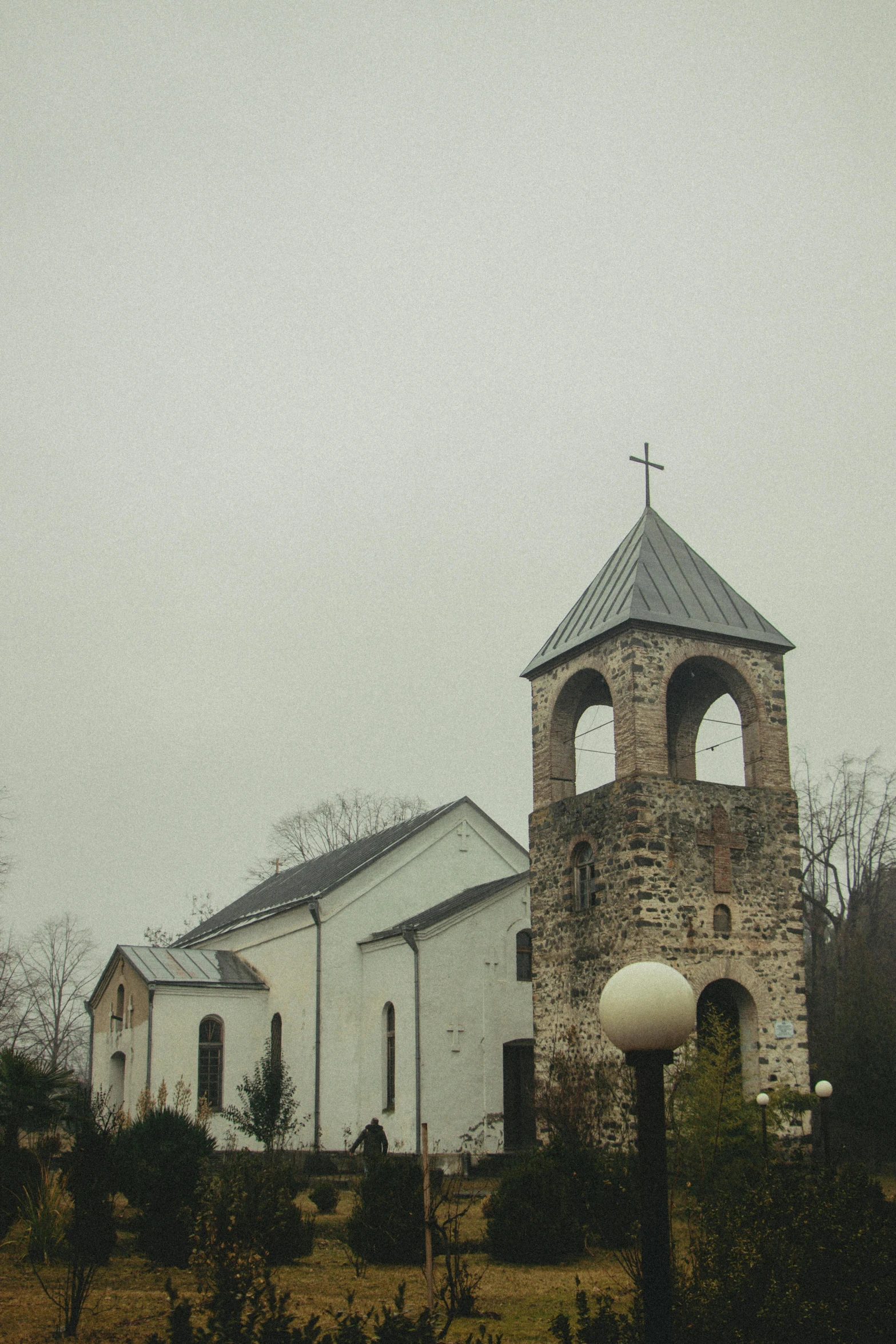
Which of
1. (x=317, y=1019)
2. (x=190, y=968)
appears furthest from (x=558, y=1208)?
(x=190, y=968)

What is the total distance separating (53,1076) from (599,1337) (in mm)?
10044

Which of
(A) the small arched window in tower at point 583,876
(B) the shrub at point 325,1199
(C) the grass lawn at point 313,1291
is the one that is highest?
(A) the small arched window in tower at point 583,876

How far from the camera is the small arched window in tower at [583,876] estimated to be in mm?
19266

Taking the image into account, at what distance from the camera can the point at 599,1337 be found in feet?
24.0

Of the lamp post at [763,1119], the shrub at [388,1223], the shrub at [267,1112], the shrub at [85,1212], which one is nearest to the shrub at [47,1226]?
the shrub at [85,1212]

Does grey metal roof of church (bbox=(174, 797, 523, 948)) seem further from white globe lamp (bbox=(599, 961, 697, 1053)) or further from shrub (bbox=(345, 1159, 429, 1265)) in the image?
white globe lamp (bbox=(599, 961, 697, 1053))

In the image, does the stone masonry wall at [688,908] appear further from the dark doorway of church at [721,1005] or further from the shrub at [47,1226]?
the shrub at [47,1226]

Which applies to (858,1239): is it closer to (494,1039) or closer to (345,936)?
(494,1039)

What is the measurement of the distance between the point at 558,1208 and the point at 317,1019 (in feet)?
47.3

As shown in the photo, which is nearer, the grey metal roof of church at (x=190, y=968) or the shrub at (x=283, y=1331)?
the shrub at (x=283, y=1331)

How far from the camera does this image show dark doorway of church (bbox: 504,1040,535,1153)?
80.9ft

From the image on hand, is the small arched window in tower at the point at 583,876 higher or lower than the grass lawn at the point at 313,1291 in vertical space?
higher

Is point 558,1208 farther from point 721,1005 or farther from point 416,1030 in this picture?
point 416,1030

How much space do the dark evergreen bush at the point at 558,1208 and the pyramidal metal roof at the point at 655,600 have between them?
29.2 ft
